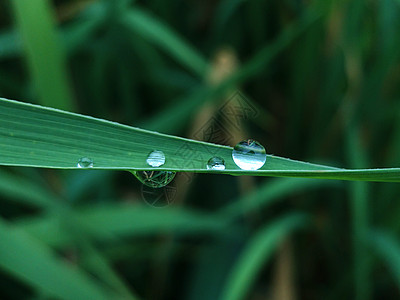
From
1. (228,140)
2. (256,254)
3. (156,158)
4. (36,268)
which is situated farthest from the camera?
(228,140)

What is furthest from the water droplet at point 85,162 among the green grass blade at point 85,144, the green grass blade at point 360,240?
the green grass blade at point 360,240

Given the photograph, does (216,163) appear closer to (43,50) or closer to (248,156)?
(248,156)

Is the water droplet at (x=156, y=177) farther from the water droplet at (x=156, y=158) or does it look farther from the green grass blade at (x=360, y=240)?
the green grass blade at (x=360, y=240)

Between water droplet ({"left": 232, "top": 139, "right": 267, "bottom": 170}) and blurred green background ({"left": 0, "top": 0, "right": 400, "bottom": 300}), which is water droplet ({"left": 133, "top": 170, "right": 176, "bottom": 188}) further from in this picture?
blurred green background ({"left": 0, "top": 0, "right": 400, "bottom": 300})

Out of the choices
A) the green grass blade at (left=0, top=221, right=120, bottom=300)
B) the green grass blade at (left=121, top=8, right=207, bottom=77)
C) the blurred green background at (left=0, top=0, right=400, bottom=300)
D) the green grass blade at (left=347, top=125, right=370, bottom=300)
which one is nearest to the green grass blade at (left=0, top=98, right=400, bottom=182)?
the green grass blade at (left=0, top=221, right=120, bottom=300)

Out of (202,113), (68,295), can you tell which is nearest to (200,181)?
(202,113)

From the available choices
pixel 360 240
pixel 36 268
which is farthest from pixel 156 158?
pixel 360 240
